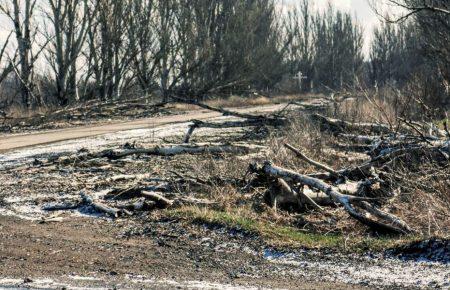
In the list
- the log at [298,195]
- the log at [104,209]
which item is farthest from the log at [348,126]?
the log at [104,209]

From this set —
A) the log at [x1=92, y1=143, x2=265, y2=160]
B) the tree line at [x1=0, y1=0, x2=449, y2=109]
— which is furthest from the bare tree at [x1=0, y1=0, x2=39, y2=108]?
the log at [x1=92, y1=143, x2=265, y2=160]

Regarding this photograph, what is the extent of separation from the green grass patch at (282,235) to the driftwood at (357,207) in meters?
0.28

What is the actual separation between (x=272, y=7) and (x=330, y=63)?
1984cm

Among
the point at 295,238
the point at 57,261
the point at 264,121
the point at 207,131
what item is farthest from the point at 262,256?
the point at 207,131

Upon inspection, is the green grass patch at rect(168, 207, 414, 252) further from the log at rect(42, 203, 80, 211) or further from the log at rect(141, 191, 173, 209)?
the log at rect(42, 203, 80, 211)

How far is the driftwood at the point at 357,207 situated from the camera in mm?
7062

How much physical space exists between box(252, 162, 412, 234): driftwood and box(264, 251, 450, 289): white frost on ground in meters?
1.23

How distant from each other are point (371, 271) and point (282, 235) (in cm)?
146

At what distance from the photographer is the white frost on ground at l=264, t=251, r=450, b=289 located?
516 centimetres

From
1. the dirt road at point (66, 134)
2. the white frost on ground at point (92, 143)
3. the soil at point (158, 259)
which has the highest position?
the dirt road at point (66, 134)

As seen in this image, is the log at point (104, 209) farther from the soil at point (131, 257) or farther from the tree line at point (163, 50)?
the tree line at point (163, 50)

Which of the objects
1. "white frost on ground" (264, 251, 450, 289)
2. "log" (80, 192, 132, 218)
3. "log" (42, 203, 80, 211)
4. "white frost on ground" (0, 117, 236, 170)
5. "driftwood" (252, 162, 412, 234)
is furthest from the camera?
"white frost on ground" (0, 117, 236, 170)

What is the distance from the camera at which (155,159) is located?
12.5m

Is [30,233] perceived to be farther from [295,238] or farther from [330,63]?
[330,63]
